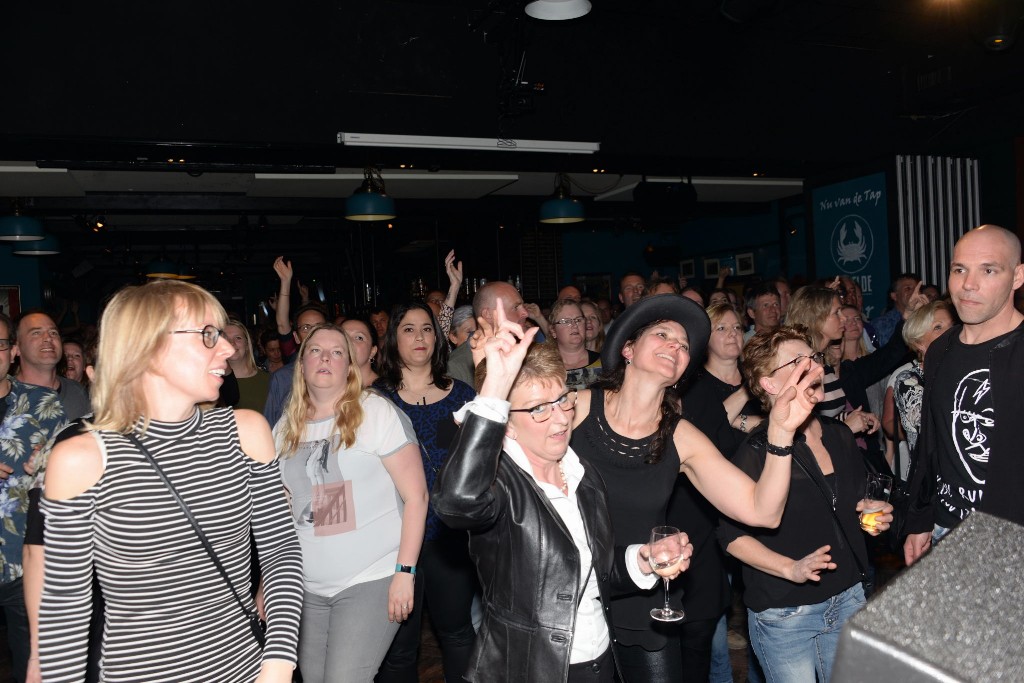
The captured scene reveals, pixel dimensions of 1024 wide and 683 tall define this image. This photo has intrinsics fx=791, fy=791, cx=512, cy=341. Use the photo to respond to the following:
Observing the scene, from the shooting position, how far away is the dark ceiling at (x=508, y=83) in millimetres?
5074

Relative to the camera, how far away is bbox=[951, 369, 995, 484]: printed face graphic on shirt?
9.00 feet

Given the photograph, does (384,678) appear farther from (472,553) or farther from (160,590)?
(160,590)

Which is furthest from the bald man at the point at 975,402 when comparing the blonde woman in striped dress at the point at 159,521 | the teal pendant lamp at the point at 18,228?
the teal pendant lamp at the point at 18,228

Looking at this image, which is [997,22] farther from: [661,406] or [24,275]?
[24,275]

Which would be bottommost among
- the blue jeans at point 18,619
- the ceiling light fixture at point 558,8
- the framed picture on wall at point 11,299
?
the blue jeans at point 18,619

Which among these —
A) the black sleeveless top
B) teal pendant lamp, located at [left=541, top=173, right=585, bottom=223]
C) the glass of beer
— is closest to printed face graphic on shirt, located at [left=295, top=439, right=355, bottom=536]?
the black sleeveless top

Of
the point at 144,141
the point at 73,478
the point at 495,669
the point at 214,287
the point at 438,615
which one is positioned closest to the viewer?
the point at 73,478

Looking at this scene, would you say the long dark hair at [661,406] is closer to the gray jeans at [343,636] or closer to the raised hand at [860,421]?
the gray jeans at [343,636]

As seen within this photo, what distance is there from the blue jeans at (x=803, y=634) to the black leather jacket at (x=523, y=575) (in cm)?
75

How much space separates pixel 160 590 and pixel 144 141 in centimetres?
436

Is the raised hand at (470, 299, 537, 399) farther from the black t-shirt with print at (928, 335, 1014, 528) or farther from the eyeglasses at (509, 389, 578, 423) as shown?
the black t-shirt with print at (928, 335, 1014, 528)

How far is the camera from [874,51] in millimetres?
7230

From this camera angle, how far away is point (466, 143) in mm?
5945

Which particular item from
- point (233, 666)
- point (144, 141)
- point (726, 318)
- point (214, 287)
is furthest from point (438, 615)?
point (214, 287)
